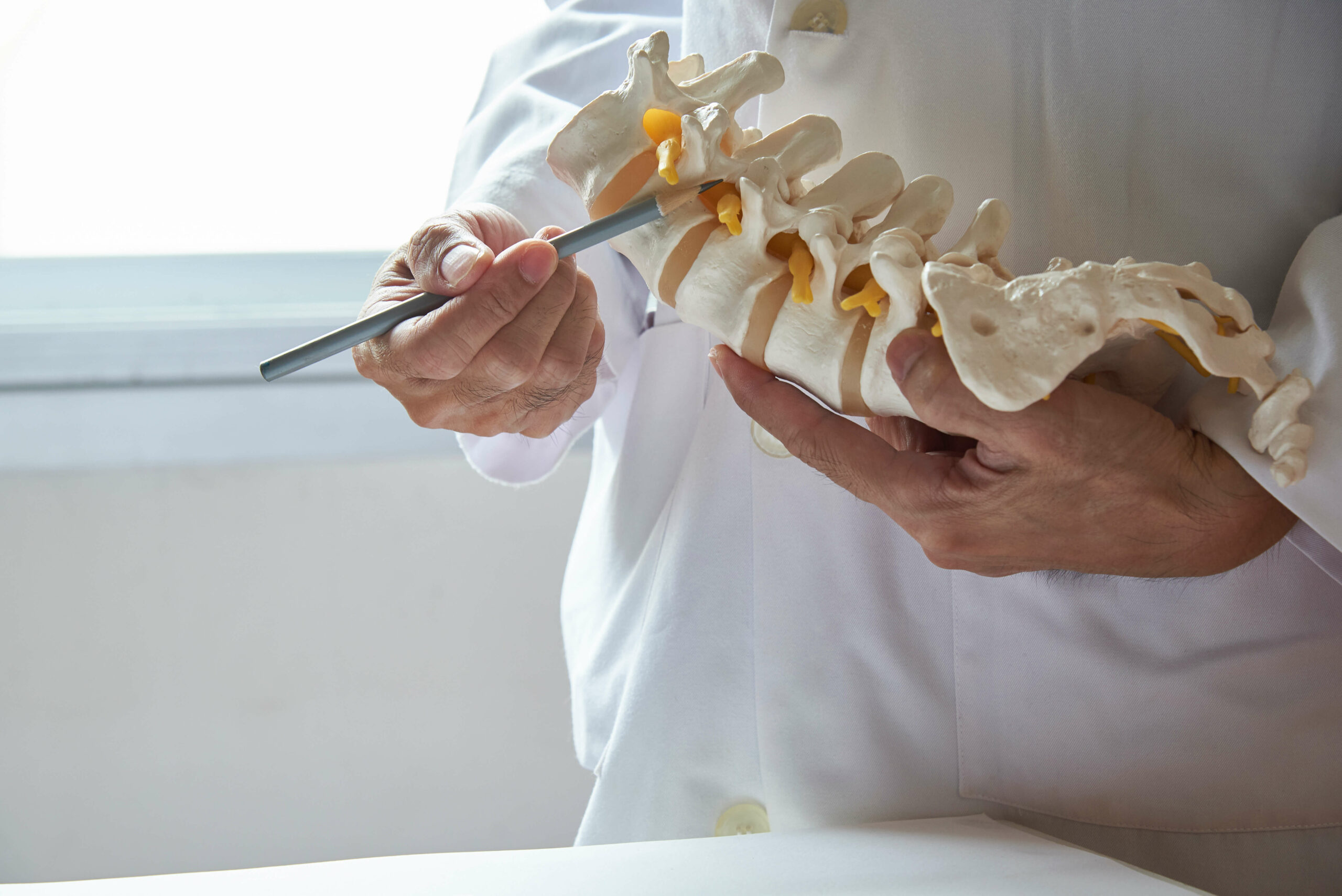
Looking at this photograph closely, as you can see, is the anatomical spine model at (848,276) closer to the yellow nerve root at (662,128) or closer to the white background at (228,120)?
the yellow nerve root at (662,128)

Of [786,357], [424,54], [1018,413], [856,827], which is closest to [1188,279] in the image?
[1018,413]

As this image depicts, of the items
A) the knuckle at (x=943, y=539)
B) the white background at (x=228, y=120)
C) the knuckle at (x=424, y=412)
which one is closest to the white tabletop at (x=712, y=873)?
the knuckle at (x=943, y=539)

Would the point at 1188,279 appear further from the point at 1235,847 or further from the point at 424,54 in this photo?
the point at 424,54

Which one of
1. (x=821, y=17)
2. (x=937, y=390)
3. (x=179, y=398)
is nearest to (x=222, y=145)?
(x=179, y=398)

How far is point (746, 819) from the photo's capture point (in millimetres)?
722

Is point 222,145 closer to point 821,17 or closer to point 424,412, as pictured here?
point 424,412

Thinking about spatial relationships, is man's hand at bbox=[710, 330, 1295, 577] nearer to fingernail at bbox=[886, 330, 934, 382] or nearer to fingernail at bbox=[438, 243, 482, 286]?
fingernail at bbox=[886, 330, 934, 382]

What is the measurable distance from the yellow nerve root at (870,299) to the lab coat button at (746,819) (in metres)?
0.45

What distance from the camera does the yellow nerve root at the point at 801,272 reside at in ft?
1.62

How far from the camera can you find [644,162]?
0.54 m

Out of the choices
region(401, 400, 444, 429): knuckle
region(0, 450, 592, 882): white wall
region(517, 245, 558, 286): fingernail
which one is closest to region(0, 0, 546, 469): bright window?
region(0, 450, 592, 882): white wall

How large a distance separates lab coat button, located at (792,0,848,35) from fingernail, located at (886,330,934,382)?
0.29 m

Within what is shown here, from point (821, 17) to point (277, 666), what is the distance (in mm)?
1195

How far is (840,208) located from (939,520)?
0.20 meters
